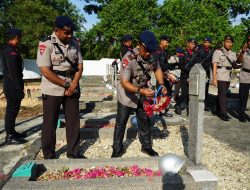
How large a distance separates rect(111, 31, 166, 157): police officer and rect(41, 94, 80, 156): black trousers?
66cm

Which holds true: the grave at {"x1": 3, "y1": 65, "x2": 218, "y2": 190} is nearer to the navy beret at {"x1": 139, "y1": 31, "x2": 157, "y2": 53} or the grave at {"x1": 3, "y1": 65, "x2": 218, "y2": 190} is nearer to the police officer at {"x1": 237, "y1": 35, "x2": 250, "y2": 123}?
the navy beret at {"x1": 139, "y1": 31, "x2": 157, "y2": 53}

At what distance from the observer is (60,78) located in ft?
15.0

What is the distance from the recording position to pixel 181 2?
108ft

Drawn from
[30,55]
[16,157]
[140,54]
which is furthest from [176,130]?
[30,55]

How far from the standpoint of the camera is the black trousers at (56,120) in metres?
4.68

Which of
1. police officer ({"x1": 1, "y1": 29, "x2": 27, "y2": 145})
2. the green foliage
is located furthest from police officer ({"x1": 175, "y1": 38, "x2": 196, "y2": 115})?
the green foliage

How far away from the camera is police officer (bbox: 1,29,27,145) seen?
5574mm

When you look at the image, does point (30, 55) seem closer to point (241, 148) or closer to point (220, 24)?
point (220, 24)

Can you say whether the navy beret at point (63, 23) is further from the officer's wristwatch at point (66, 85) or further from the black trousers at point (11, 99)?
the black trousers at point (11, 99)

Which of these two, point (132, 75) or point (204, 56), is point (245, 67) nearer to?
point (204, 56)

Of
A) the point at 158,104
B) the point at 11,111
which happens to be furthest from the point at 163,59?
the point at 11,111

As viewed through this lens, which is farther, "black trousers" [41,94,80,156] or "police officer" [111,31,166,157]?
"black trousers" [41,94,80,156]

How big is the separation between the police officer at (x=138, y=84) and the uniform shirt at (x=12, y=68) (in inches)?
78.6

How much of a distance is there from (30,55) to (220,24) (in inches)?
780
